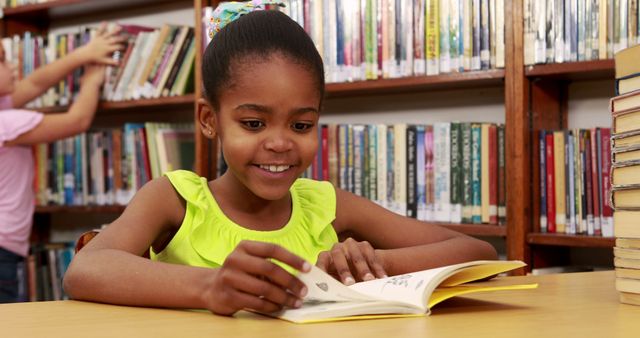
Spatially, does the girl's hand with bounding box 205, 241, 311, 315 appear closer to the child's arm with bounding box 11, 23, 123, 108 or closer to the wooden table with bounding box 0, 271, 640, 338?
the wooden table with bounding box 0, 271, 640, 338

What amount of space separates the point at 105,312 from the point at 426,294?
32 cm

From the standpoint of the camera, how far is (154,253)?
4.26 feet

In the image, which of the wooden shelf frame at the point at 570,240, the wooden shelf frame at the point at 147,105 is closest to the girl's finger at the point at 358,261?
the wooden shelf frame at the point at 570,240

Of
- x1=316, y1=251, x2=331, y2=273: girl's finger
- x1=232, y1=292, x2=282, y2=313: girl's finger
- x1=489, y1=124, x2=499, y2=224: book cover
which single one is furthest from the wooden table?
x1=489, y1=124, x2=499, y2=224: book cover

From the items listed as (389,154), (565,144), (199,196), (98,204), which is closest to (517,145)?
(565,144)

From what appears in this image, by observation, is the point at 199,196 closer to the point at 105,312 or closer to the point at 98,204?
the point at 105,312

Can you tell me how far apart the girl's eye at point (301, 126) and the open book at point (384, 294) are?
36 cm

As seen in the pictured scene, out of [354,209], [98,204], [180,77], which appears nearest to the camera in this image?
[354,209]

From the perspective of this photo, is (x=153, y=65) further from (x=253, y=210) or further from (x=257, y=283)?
(x=257, y=283)

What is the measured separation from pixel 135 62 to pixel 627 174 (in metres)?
2.20

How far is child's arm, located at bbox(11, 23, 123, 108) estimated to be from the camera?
2818 mm

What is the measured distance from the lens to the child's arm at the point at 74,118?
8.70ft

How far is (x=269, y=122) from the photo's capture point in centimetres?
115

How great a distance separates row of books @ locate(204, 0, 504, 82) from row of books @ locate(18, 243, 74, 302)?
4.30 feet
